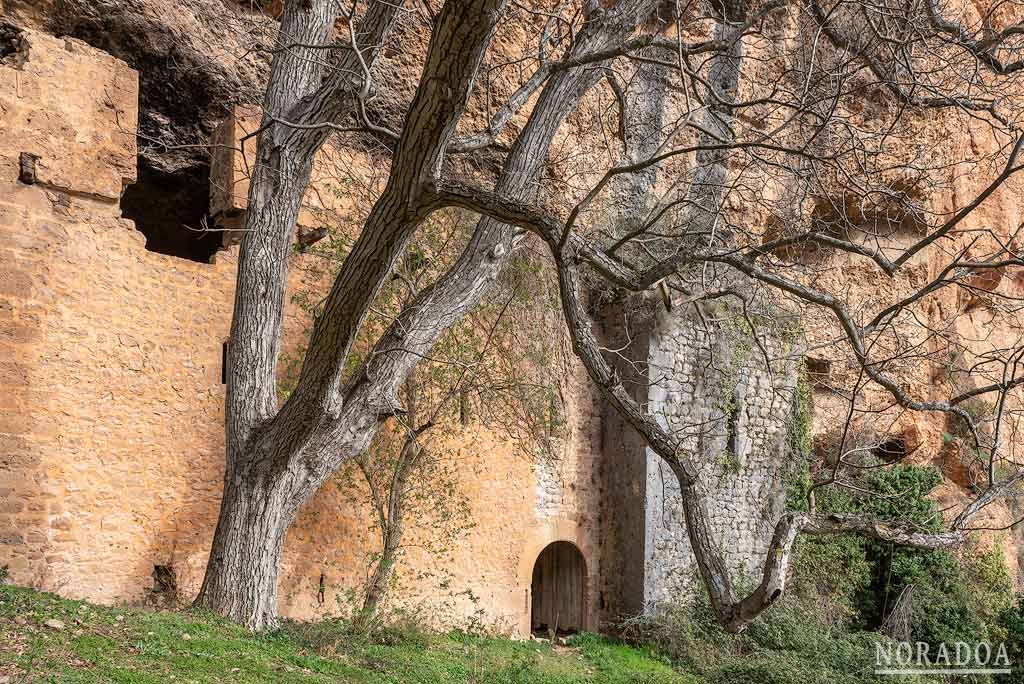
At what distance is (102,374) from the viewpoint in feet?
24.0

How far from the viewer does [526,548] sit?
10.3 meters

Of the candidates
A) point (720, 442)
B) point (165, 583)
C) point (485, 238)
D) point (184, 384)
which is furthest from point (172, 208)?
point (720, 442)

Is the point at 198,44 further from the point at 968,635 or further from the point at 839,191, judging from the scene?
the point at 968,635

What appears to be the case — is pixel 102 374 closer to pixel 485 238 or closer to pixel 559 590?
pixel 485 238

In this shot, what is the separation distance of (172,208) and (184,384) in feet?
9.92

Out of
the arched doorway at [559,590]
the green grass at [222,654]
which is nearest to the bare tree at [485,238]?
the green grass at [222,654]

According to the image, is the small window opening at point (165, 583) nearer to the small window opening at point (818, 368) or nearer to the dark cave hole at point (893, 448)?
the small window opening at point (818, 368)

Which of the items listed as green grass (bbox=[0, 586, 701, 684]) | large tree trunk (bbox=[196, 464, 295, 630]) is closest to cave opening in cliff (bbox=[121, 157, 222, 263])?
large tree trunk (bbox=[196, 464, 295, 630])

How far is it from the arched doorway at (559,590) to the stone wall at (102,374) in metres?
3.29

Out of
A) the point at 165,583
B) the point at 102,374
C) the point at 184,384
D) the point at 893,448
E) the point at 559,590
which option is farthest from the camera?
the point at 893,448

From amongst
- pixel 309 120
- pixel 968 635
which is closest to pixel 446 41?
pixel 309 120

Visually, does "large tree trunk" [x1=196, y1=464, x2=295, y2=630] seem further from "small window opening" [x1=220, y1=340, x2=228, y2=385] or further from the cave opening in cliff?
the cave opening in cliff

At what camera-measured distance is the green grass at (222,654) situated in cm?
510

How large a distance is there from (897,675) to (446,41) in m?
8.30
